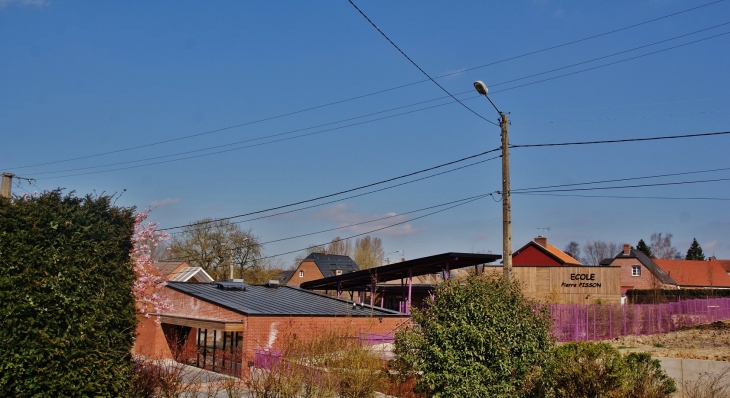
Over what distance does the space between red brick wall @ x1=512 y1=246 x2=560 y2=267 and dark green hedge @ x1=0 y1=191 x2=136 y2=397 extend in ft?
159

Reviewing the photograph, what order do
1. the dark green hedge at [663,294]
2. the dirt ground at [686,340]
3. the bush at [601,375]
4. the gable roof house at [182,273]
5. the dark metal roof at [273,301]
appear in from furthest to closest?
the dark green hedge at [663,294] < the gable roof house at [182,273] < the dirt ground at [686,340] < the dark metal roof at [273,301] < the bush at [601,375]

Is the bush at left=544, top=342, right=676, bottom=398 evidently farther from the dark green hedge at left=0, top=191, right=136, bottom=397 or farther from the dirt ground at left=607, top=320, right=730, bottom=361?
the dirt ground at left=607, top=320, right=730, bottom=361

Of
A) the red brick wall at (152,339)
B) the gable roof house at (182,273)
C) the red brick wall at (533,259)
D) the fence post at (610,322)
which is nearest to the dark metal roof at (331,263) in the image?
the gable roof house at (182,273)

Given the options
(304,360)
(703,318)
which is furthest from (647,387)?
(703,318)

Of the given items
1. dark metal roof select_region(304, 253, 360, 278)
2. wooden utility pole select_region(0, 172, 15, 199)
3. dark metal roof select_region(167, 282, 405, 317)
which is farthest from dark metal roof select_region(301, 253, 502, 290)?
dark metal roof select_region(304, 253, 360, 278)

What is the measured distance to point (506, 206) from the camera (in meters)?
14.8

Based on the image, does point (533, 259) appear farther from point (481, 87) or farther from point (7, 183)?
point (7, 183)

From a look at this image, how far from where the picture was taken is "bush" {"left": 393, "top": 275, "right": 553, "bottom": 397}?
9719 mm

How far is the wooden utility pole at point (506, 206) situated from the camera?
47.2ft

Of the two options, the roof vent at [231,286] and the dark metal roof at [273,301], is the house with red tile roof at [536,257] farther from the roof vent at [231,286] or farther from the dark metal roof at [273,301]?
the roof vent at [231,286]

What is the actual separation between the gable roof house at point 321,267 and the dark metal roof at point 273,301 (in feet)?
125

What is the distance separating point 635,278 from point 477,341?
5867 cm

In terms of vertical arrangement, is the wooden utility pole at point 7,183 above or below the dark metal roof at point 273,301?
above

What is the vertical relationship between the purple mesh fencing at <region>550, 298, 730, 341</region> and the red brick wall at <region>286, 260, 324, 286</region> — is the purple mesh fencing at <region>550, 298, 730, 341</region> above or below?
below
